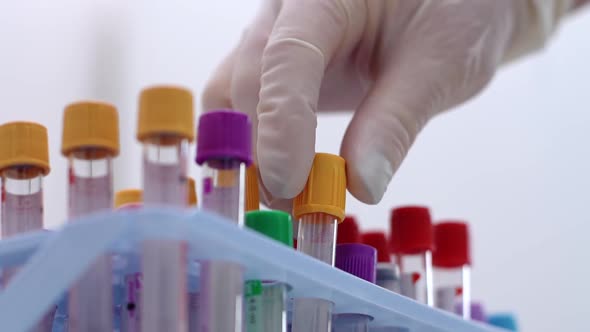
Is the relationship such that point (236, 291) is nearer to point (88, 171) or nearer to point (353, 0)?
point (88, 171)

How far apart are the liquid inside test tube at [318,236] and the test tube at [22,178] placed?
0.20m

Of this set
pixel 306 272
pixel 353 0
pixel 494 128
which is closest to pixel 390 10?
pixel 353 0

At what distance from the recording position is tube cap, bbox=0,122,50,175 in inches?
24.0

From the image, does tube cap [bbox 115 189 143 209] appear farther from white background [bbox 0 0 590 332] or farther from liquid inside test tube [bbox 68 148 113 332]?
white background [bbox 0 0 590 332]

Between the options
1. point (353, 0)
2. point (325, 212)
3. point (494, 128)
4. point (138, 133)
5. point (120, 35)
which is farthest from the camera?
point (494, 128)

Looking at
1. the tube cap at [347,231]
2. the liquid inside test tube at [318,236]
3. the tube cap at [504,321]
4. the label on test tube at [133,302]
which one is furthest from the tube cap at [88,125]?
the tube cap at [504,321]

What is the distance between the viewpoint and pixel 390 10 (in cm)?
93

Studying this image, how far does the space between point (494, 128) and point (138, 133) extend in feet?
3.71

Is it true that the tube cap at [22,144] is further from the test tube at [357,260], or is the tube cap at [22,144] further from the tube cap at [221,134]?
the test tube at [357,260]

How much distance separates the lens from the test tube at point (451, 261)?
3.12 feet

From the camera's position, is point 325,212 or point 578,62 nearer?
point 325,212

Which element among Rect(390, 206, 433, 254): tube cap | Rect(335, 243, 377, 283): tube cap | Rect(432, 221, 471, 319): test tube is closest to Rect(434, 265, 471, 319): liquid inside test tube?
Rect(432, 221, 471, 319): test tube

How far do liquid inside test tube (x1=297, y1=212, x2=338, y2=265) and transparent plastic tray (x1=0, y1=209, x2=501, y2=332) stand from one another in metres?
0.09

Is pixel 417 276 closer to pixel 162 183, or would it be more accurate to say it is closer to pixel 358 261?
pixel 358 261
